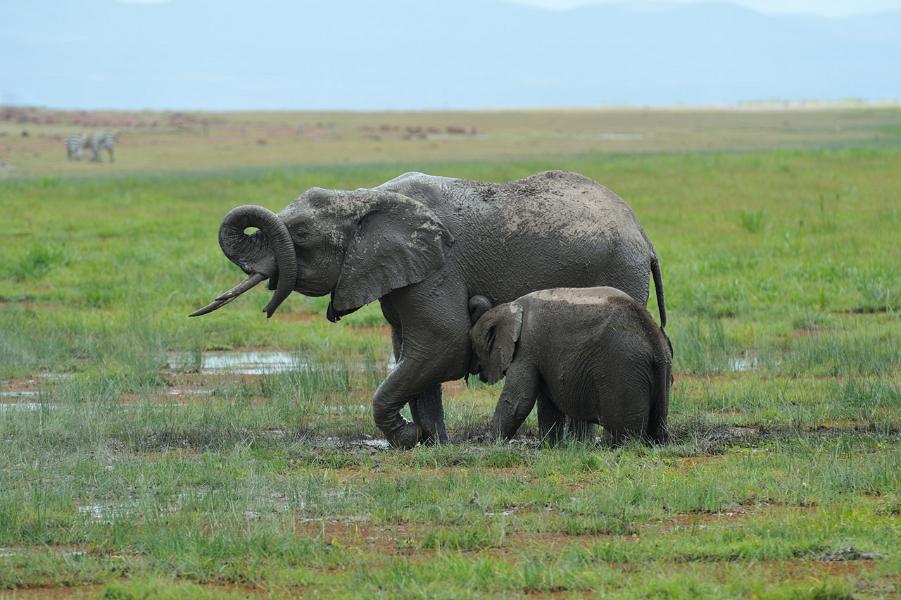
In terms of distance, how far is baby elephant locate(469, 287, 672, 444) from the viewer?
9398 mm

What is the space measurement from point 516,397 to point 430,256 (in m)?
1.19

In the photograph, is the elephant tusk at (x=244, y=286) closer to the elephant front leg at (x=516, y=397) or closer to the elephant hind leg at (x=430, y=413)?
the elephant hind leg at (x=430, y=413)

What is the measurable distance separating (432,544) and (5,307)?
11.1 meters

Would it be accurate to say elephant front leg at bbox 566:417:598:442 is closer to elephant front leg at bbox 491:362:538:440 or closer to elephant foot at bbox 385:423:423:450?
Result: elephant front leg at bbox 491:362:538:440

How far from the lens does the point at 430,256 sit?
10141mm

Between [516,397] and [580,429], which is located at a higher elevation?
[516,397]

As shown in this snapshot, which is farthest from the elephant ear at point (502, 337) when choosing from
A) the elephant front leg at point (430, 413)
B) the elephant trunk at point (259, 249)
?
the elephant trunk at point (259, 249)

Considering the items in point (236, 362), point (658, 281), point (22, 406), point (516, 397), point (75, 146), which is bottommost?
point (236, 362)

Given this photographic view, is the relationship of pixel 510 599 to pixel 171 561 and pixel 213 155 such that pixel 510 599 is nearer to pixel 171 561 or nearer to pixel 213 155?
pixel 171 561

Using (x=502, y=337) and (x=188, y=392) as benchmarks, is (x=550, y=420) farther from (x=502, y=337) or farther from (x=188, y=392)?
(x=188, y=392)

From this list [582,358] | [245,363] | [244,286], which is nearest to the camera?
[582,358]

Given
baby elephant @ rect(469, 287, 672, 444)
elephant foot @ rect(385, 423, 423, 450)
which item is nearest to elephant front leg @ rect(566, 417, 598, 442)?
baby elephant @ rect(469, 287, 672, 444)

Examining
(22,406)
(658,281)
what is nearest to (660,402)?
(658,281)

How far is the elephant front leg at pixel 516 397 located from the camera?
384 inches
